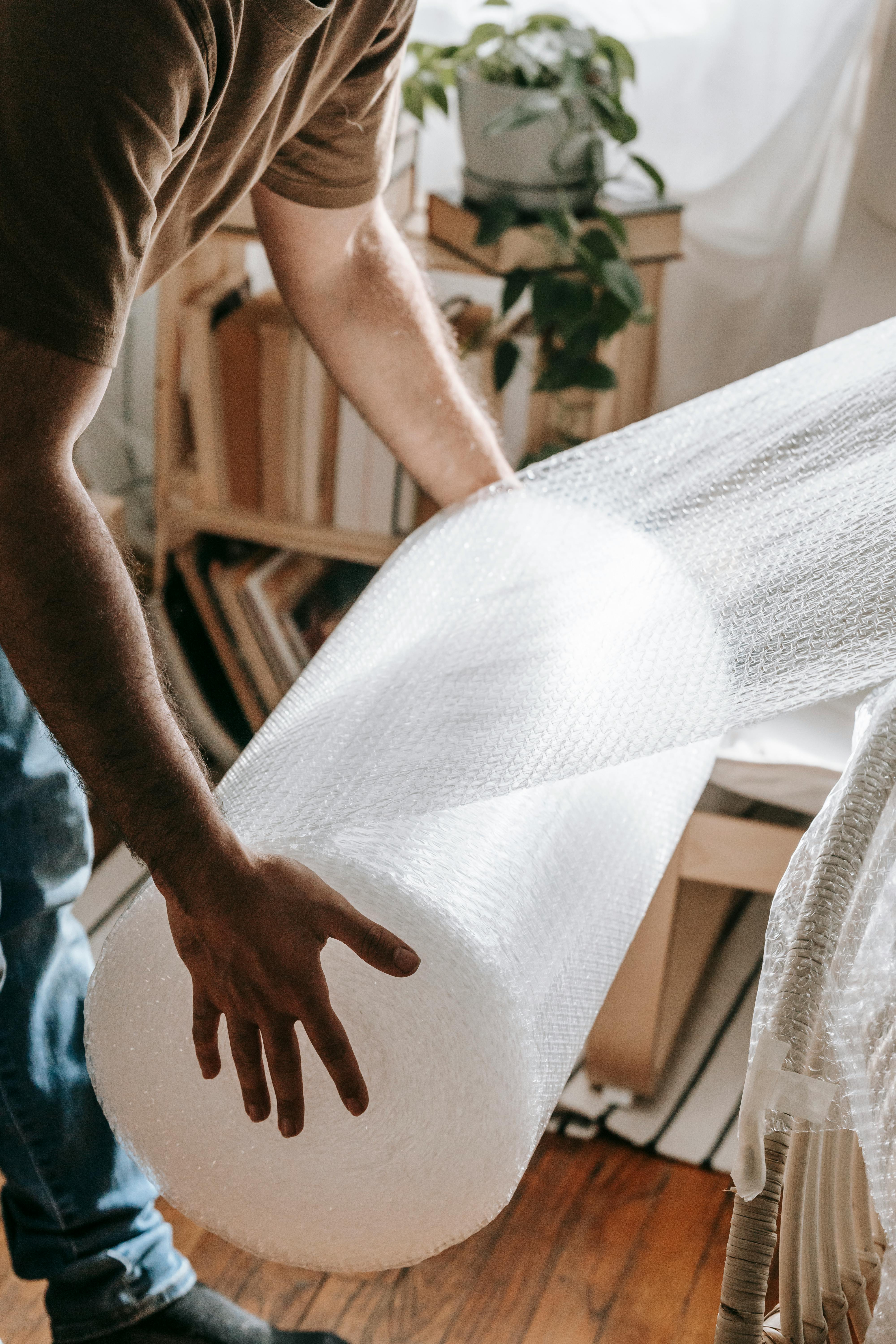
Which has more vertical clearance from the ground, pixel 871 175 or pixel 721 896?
pixel 871 175

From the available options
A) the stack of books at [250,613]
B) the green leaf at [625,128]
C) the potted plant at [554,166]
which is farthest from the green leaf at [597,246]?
the stack of books at [250,613]

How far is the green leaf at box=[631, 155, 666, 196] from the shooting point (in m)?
1.54

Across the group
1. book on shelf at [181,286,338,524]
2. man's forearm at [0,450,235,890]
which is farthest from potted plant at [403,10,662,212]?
man's forearm at [0,450,235,890]

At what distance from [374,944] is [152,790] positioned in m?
0.13

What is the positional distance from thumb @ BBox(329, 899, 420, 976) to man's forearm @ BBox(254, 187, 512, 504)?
45 cm

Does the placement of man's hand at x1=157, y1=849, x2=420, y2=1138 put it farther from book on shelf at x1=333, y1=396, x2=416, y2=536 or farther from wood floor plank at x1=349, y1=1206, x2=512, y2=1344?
book on shelf at x1=333, y1=396, x2=416, y2=536

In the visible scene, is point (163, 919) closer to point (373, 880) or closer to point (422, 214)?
point (373, 880)

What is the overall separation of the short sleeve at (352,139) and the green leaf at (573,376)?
0.61 meters

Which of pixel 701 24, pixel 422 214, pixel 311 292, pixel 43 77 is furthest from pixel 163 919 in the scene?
pixel 701 24

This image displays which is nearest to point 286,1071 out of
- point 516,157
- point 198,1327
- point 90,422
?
point 90,422

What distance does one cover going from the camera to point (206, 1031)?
0.61 metres

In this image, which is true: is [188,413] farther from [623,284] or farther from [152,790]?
[152,790]

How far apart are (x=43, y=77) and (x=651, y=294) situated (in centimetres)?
119

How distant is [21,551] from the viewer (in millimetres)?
589
